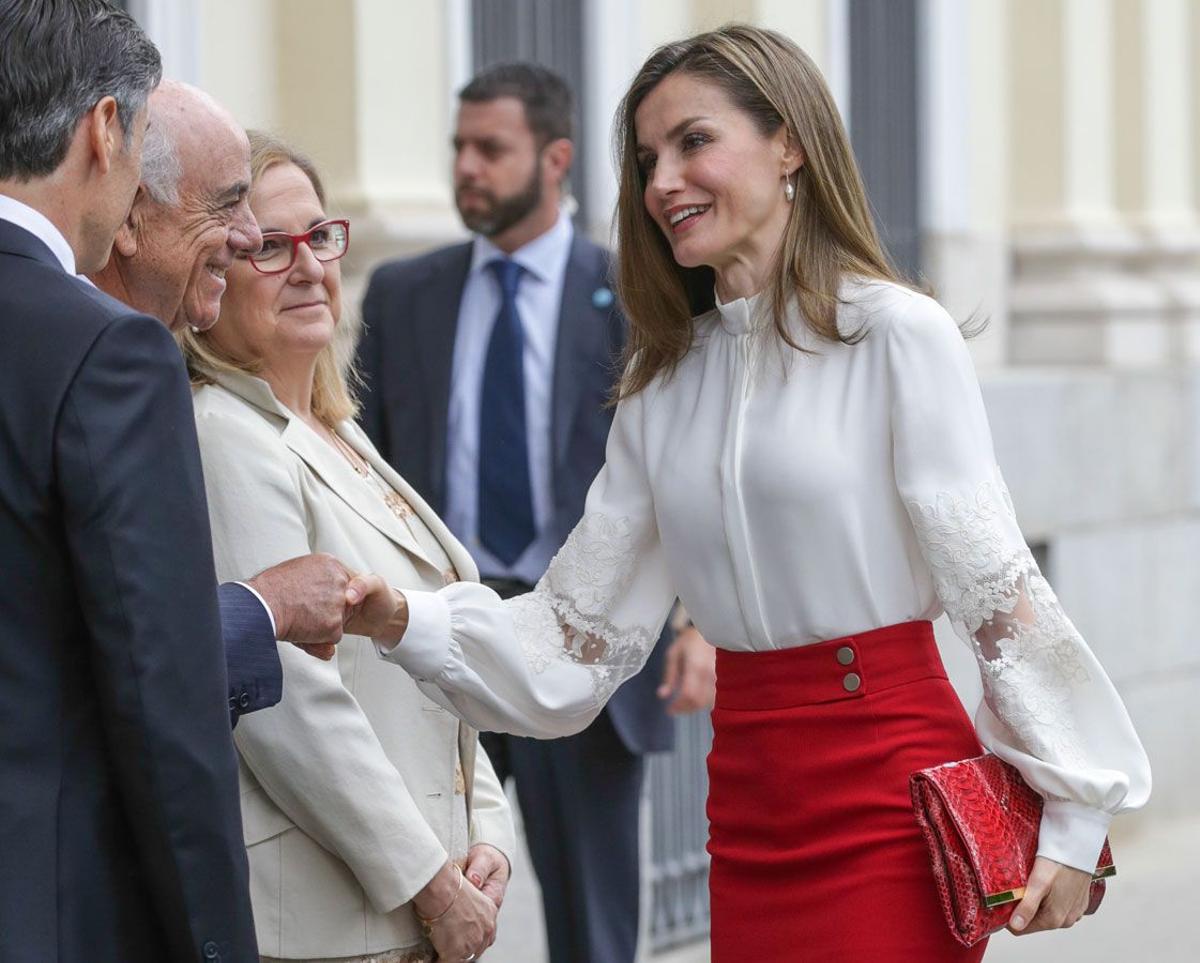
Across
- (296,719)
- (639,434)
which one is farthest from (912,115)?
(296,719)

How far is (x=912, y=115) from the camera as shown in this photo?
8156mm

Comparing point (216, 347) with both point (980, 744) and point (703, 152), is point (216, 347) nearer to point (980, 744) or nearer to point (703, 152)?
point (703, 152)

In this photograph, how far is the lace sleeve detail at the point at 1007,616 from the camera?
8.98ft

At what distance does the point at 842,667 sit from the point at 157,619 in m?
1.12

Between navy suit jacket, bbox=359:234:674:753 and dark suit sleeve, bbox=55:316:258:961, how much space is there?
93.4 inches

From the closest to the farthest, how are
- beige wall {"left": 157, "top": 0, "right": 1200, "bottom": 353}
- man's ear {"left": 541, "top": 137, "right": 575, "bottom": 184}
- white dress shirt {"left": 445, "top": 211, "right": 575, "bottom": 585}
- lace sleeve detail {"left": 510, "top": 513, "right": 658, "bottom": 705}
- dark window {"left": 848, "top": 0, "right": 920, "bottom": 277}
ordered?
lace sleeve detail {"left": 510, "top": 513, "right": 658, "bottom": 705} < white dress shirt {"left": 445, "top": 211, "right": 575, "bottom": 585} < man's ear {"left": 541, "top": 137, "right": 575, "bottom": 184} < beige wall {"left": 157, "top": 0, "right": 1200, "bottom": 353} < dark window {"left": 848, "top": 0, "right": 920, "bottom": 277}

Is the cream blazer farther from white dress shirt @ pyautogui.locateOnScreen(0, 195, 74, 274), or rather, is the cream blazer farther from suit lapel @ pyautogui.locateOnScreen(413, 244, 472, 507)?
suit lapel @ pyautogui.locateOnScreen(413, 244, 472, 507)

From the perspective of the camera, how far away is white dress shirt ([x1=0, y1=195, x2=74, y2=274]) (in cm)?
212

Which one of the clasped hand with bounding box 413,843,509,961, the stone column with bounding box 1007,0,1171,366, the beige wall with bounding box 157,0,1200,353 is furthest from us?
the stone column with bounding box 1007,0,1171,366

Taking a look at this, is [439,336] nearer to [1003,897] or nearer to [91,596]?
[1003,897]

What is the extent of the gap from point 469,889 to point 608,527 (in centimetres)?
58

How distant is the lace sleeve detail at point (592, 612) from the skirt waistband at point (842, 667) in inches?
11.4

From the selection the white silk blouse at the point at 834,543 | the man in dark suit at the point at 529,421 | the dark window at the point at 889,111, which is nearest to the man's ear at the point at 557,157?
the man in dark suit at the point at 529,421

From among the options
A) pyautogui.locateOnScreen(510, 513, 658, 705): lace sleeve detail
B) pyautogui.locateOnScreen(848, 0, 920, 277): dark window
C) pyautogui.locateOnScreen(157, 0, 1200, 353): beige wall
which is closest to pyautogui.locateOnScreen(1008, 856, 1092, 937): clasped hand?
pyautogui.locateOnScreen(510, 513, 658, 705): lace sleeve detail
